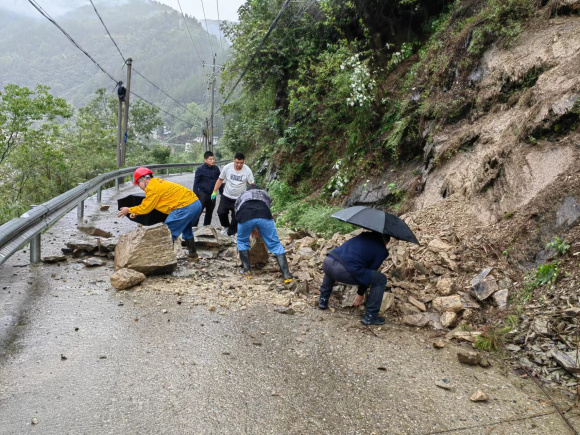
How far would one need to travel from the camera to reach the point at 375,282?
15.2ft

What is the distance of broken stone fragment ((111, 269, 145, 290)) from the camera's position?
5145 millimetres

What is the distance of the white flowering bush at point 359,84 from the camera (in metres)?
9.40

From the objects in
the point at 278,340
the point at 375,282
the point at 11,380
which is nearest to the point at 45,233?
the point at 11,380

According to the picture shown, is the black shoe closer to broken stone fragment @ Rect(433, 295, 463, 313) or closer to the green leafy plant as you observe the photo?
broken stone fragment @ Rect(433, 295, 463, 313)

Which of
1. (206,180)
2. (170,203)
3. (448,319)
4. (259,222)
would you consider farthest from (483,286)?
(206,180)

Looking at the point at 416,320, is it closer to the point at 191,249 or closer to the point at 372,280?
the point at 372,280

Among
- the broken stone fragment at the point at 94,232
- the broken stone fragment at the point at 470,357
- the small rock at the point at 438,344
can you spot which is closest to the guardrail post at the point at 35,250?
the broken stone fragment at the point at 94,232

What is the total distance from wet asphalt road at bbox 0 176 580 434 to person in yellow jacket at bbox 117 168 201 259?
179 cm

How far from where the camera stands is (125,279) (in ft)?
16.9

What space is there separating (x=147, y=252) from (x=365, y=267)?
2918 millimetres

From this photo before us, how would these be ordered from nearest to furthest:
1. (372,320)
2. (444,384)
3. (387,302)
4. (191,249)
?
(444,384) < (372,320) < (387,302) < (191,249)

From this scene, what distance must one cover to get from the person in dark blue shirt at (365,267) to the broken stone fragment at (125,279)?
240 cm

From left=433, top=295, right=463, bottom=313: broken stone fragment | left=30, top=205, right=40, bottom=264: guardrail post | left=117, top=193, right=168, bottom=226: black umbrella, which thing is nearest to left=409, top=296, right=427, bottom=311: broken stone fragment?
left=433, top=295, right=463, bottom=313: broken stone fragment

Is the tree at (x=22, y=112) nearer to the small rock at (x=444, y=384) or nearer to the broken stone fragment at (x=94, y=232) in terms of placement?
the broken stone fragment at (x=94, y=232)
